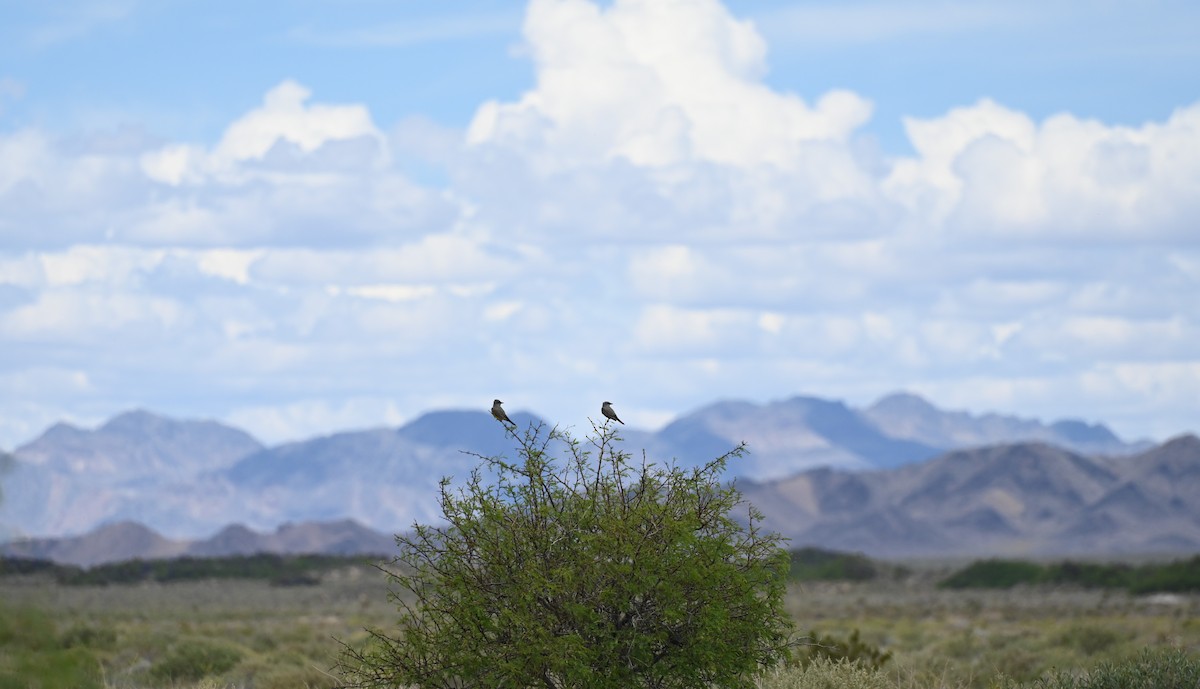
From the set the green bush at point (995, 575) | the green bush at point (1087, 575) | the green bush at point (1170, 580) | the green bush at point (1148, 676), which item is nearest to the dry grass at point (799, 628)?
the green bush at point (1148, 676)

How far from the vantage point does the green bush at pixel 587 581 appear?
39.2 ft

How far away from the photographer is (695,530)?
40.5 feet

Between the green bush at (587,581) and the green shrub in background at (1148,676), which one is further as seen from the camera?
the green shrub in background at (1148,676)

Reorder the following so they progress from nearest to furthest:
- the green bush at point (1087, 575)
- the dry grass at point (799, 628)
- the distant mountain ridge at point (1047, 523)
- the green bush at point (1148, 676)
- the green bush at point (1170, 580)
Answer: the green bush at point (1148, 676) → the dry grass at point (799, 628) → the green bush at point (1170, 580) → the green bush at point (1087, 575) → the distant mountain ridge at point (1047, 523)

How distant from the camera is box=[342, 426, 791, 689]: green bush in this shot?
11953 mm

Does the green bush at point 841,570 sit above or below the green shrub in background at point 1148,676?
below

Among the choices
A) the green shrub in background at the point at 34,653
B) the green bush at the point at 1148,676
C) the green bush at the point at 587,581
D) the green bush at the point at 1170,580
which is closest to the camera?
the green shrub in background at the point at 34,653

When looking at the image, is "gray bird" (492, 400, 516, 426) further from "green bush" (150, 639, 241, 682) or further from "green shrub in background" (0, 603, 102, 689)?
"green bush" (150, 639, 241, 682)

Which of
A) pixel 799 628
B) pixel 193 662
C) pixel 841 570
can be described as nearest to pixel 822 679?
pixel 799 628

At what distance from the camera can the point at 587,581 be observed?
474 inches

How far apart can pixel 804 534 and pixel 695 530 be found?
185 metres

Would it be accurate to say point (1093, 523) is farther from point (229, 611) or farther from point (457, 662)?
point (457, 662)

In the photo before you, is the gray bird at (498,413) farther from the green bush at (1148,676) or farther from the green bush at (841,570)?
the green bush at (841,570)

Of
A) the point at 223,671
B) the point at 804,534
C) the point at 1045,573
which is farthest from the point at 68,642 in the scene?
the point at 804,534
